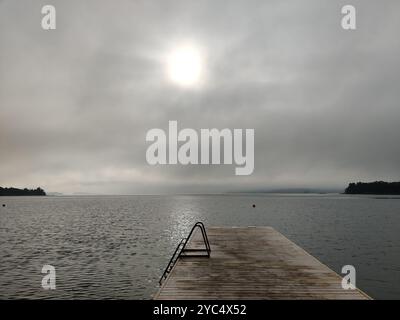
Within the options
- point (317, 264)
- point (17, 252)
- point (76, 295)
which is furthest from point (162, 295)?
point (17, 252)

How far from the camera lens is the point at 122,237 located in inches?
2079

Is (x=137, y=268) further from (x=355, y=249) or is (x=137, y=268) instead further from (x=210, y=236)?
(x=355, y=249)

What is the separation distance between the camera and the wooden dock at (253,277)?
13102mm

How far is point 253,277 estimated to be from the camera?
51.7 ft

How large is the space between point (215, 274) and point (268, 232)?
18616 millimetres

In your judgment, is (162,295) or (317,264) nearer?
(162,295)

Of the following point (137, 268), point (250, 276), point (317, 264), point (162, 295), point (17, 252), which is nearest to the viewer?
point (162, 295)

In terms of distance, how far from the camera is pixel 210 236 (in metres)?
30.9

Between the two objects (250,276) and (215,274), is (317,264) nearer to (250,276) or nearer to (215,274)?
(250,276)

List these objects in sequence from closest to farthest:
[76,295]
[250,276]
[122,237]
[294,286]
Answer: [294,286], [250,276], [76,295], [122,237]

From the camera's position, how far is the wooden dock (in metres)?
13.1

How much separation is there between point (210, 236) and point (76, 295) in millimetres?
11927
